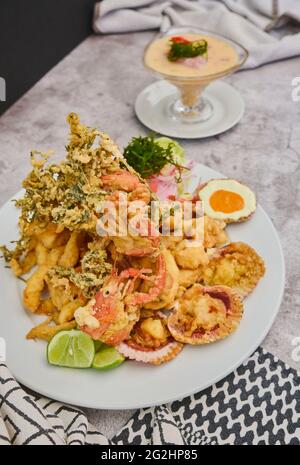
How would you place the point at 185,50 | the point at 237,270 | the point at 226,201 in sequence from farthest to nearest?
the point at 185,50 → the point at 226,201 → the point at 237,270

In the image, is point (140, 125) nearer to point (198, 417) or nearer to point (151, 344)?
point (151, 344)

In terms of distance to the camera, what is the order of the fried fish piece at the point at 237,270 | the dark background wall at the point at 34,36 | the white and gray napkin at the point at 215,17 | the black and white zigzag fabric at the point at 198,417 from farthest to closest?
the white and gray napkin at the point at 215,17 → the dark background wall at the point at 34,36 → the fried fish piece at the point at 237,270 → the black and white zigzag fabric at the point at 198,417

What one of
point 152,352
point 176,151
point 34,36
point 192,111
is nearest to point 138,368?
point 152,352

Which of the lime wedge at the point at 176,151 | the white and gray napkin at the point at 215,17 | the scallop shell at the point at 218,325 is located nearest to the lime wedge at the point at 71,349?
the scallop shell at the point at 218,325

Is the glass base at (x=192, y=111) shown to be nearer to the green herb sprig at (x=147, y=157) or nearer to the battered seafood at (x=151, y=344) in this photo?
the green herb sprig at (x=147, y=157)
